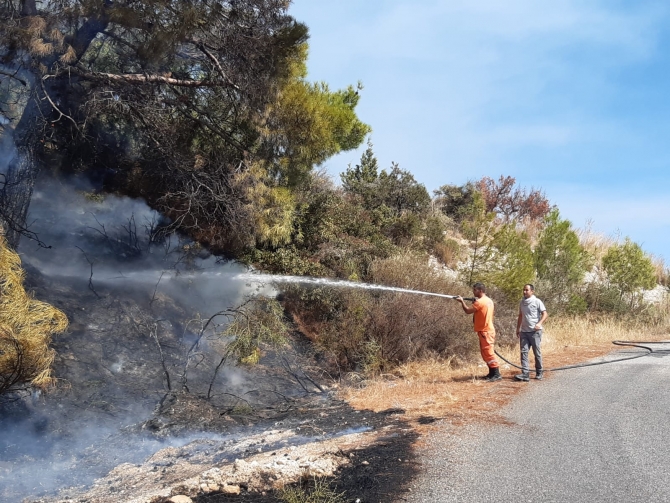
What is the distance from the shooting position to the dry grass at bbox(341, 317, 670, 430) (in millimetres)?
8602

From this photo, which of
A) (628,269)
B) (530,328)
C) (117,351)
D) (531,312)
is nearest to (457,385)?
(530,328)

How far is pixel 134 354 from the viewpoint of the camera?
11375 mm

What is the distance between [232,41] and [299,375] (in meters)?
7.48

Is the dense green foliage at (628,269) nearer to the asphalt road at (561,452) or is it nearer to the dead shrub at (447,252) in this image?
the dead shrub at (447,252)

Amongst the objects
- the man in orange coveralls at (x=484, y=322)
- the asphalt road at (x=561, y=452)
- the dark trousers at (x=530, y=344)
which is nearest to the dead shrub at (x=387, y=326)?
the man in orange coveralls at (x=484, y=322)

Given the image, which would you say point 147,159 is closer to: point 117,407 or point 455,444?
point 117,407

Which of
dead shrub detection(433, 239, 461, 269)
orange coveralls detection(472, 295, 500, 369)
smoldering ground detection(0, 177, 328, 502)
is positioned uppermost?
dead shrub detection(433, 239, 461, 269)

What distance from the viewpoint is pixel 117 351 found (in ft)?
36.9

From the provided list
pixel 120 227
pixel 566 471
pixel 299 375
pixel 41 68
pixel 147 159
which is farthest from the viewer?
pixel 120 227

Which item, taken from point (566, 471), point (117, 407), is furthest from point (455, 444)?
point (117, 407)

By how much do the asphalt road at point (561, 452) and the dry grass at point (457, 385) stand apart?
1.86 feet

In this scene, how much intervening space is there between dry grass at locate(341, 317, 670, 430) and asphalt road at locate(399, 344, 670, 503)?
0.57m

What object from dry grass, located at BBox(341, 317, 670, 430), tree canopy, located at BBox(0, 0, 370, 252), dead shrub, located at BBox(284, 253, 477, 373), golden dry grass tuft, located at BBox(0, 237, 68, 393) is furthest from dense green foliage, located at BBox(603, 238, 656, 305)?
golden dry grass tuft, located at BBox(0, 237, 68, 393)

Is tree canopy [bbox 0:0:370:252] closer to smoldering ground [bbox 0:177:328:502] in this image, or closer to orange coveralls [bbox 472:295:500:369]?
smoldering ground [bbox 0:177:328:502]
